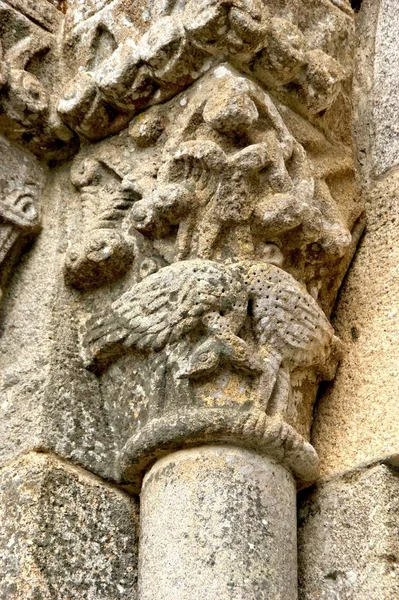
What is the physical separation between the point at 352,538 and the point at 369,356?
1.42 feet

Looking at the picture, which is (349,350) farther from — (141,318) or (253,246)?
(141,318)

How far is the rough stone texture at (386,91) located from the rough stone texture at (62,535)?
1.11 metres

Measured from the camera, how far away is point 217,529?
1.80 meters

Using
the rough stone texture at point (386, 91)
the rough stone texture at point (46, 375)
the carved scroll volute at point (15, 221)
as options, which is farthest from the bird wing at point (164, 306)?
the rough stone texture at point (386, 91)

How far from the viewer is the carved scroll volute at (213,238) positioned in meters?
1.93

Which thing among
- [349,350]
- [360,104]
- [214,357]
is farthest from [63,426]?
[360,104]

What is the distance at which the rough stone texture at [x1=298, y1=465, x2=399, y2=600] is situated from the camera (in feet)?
6.11

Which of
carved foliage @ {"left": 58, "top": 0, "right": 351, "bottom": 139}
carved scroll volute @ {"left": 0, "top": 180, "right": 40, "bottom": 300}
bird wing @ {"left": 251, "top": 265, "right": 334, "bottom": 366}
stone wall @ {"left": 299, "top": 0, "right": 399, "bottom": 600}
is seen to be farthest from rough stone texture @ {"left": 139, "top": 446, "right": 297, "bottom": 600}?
carved foliage @ {"left": 58, "top": 0, "right": 351, "bottom": 139}

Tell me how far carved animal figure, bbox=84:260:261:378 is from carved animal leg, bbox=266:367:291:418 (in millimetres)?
72

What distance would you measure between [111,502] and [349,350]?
66cm

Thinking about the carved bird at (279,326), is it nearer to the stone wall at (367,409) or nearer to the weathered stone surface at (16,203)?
the stone wall at (367,409)

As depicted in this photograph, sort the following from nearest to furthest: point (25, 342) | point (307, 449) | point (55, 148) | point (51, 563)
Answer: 1. point (51, 563)
2. point (307, 449)
3. point (25, 342)
4. point (55, 148)

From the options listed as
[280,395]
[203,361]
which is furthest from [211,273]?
[280,395]

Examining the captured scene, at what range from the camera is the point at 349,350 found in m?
2.23
